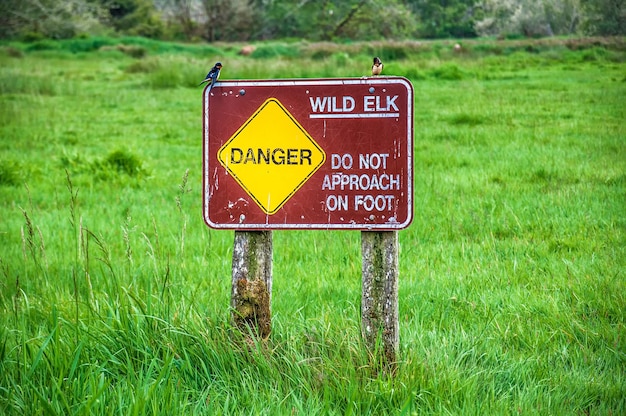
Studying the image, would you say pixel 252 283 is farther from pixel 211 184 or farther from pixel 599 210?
pixel 599 210

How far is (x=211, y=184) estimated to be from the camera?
3.27m

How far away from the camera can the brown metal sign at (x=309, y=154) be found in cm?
314

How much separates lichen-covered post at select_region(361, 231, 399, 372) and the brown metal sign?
8 centimetres

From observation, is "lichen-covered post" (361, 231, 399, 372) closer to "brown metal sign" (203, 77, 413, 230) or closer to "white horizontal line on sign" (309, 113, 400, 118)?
"brown metal sign" (203, 77, 413, 230)

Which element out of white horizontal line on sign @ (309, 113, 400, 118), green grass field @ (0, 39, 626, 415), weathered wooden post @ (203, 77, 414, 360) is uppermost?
white horizontal line on sign @ (309, 113, 400, 118)

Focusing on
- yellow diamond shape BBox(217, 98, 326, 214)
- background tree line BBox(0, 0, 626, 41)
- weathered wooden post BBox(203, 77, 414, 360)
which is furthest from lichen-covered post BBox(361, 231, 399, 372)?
background tree line BBox(0, 0, 626, 41)

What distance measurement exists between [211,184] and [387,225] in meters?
0.79

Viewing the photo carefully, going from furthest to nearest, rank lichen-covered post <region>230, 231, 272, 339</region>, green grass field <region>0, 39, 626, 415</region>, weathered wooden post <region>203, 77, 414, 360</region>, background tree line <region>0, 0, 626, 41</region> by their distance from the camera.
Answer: background tree line <region>0, 0, 626, 41</region>, lichen-covered post <region>230, 231, 272, 339</region>, weathered wooden post <region>203, 77, 414, 360</region>, green grass field <region>0, 39, 626, 415</region>

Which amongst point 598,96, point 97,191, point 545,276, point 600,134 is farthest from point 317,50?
point 545,276

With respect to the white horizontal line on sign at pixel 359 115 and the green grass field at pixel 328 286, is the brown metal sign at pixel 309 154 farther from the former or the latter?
the green grass field at pixel 328 286

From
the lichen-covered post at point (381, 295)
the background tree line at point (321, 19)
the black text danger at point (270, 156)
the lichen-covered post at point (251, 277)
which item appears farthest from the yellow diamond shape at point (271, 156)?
the background tree line at point (321, 19)

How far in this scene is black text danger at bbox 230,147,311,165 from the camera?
10.6 feet

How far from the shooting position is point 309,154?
3.21 metres

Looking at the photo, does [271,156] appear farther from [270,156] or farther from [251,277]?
[251,277]
